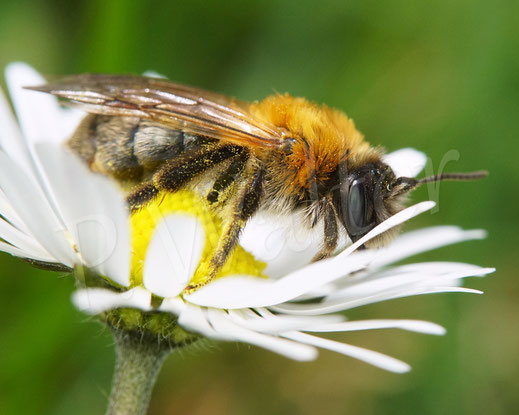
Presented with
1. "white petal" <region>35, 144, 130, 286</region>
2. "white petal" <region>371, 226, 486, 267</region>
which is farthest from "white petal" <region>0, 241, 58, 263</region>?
"white petal" <region>371, 226, 486, 267</region>

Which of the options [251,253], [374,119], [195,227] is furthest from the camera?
[374,119]

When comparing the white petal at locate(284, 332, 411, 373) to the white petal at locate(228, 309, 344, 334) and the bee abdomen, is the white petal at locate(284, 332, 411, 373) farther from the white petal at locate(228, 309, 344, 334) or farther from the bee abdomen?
the bee abdomen

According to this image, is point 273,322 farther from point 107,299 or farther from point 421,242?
point 421,242

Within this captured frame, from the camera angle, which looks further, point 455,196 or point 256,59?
point 256,59

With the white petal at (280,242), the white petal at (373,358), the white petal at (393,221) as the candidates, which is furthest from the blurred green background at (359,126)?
the white petal at (373,358)

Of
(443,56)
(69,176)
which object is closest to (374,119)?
(443,56)

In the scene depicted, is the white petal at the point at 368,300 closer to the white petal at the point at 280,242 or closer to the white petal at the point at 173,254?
the white petal at the point at 280,242

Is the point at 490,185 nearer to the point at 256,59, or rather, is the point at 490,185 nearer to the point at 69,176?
the point at 256,59
